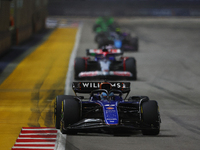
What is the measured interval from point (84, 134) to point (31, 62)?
1539 centimetres

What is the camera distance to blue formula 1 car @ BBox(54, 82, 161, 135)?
1008 cm

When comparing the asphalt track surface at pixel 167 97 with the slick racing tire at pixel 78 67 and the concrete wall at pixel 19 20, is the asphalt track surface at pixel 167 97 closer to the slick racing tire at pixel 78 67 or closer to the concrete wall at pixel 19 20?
the slick racing tire at pixel 78 67

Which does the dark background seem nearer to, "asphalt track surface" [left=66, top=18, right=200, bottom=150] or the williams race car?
"asphalt track surface" [left=66, top=18, right=200, bottom=150]

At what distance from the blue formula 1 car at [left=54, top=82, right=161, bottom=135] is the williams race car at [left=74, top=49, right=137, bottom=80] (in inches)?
293

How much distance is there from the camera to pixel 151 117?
34.0 ft

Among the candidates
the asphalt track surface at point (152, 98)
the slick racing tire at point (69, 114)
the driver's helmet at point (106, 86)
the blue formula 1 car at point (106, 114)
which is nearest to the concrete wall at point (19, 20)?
the asphalt track surface at point (152, 98)

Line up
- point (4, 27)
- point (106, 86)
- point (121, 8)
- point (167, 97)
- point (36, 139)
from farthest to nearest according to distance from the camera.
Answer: point (121, 8), point (4, 27), point (167, 97), point (106, 86), point (36, 139)

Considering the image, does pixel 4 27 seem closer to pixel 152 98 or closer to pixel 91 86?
pixel 152 98

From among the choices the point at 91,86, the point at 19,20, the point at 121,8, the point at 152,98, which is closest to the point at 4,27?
the point at 19,20

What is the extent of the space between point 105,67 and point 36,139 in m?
9.95

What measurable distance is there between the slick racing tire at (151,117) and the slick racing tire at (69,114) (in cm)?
132

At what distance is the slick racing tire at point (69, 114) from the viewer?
10.2m

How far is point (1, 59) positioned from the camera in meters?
26.8

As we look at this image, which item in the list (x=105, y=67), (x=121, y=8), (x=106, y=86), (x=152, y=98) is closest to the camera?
(x=106, y=86)
